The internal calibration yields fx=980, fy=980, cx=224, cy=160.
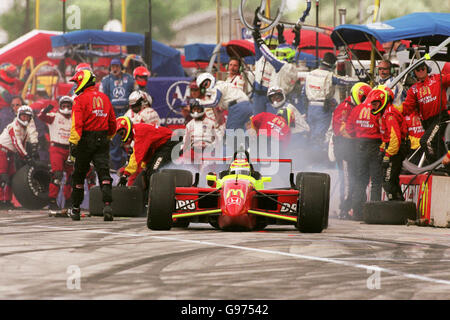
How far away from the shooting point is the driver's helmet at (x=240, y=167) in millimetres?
12281

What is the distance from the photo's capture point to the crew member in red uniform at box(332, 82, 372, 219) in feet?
50.8

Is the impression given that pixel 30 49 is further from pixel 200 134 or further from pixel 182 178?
pixel 182 178

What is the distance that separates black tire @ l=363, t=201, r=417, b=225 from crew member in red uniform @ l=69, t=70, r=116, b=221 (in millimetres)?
3777

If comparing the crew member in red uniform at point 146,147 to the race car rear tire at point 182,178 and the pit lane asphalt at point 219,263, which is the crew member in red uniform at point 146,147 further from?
the pit lane asphalt at point 219,263

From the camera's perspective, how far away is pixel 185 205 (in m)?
12.1

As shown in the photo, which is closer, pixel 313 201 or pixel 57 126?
pixel 313 201

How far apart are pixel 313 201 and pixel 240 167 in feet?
4.05

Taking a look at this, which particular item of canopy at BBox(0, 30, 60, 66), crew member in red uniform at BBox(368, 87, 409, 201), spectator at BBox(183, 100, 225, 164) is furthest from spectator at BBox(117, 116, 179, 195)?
canopy at BBox(0, 30, 60, 66)

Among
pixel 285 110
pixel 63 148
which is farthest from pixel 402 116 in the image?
pixel 63 148

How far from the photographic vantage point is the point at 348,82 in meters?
18.9

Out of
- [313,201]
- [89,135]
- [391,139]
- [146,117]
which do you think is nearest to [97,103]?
[89,135]

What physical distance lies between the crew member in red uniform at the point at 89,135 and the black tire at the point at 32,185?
4.07 m

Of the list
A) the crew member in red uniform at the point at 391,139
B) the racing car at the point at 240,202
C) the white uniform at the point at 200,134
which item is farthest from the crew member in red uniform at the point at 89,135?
the crew member in red uniform at the point at 391,139
